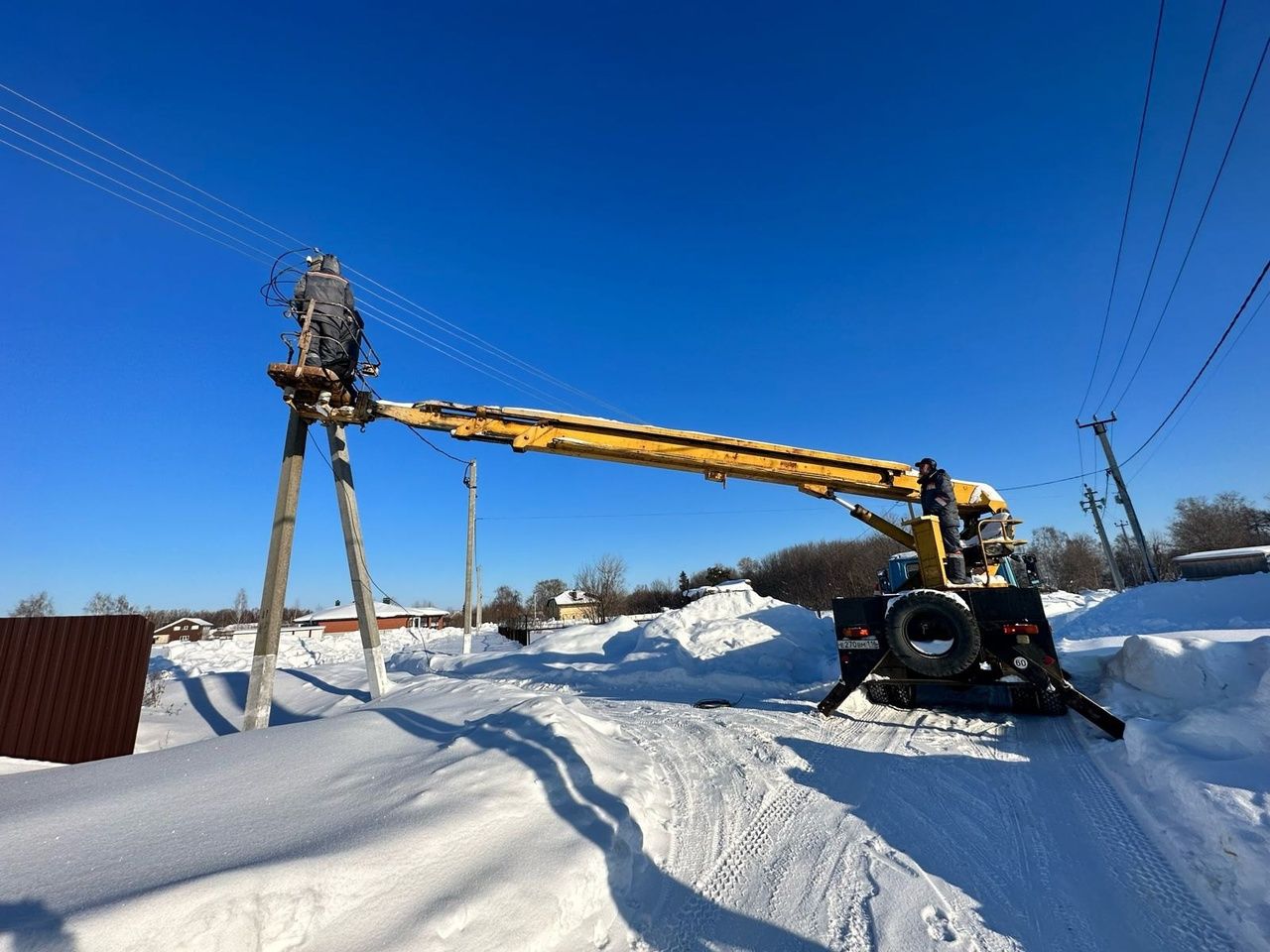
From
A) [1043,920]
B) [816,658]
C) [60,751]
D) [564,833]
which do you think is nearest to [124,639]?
[60,751]

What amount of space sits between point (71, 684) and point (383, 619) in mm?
55885

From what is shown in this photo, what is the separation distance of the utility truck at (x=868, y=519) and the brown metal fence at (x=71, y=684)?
4266 millimetres

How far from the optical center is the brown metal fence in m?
7.46

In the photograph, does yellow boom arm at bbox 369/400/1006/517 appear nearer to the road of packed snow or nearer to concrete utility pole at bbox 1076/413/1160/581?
the road of packed snow

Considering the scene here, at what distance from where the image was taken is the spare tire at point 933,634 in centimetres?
659

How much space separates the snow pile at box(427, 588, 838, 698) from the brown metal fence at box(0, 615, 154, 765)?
23.8 ft

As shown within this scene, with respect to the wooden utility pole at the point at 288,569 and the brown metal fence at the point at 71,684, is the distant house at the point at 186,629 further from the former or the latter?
the wooden utility pole at the point at 288,569

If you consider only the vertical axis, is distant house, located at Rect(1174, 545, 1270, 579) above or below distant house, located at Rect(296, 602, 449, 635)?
below

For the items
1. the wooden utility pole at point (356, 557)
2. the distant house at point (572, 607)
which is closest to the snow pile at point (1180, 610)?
the wooden utility pole at point (356, 557)

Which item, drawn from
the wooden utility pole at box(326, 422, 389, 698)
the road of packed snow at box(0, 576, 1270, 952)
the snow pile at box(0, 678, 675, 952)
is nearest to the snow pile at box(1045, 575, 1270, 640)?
the road of packed snow at box(0, 576, 1270, 952)

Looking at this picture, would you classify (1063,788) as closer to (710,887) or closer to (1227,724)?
(1227,724)

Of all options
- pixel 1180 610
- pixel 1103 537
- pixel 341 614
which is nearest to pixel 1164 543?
pixel 1103 537

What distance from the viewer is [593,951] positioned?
2.82 m

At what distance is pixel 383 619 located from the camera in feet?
191
